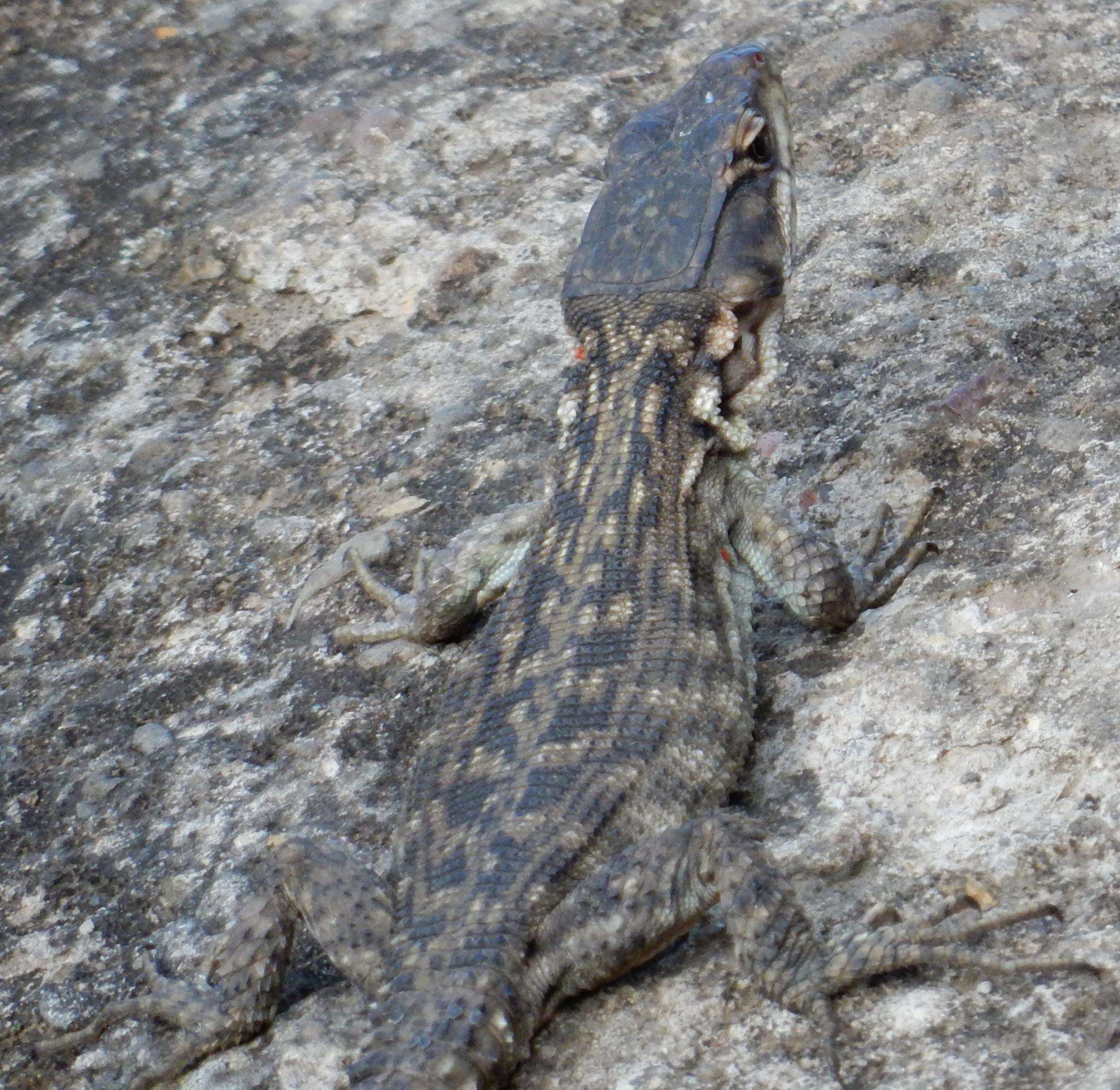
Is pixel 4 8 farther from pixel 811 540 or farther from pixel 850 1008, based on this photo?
pixel 850 1008

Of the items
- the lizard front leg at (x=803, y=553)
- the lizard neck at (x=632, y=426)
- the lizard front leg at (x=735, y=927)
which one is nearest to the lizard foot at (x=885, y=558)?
the lizard front leg at (x=803, y=553)

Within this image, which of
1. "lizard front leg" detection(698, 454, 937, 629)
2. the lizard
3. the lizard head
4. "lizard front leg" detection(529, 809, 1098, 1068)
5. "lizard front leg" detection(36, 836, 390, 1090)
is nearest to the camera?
"lizard front leg" detection(529, 809, 1098, 1068)

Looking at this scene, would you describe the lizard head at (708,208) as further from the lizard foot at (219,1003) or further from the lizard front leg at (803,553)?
the lizard foot at (219,1003)

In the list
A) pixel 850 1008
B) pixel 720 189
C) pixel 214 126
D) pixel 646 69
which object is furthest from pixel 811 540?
pixel 214 126

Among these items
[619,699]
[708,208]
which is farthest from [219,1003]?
[708,208]

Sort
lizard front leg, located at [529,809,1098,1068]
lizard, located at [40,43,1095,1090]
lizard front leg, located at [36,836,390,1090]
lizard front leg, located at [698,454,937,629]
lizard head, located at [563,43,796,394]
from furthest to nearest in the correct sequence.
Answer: lizard head, located at [563,43,796,394] → lizard front leg, located at [698,454,937,629] → lizard front leg, located at [36,836,390,1090] → lizard, located at [40,43,1095,1090] → lizard front leg, located at [529,809,1098,1068]

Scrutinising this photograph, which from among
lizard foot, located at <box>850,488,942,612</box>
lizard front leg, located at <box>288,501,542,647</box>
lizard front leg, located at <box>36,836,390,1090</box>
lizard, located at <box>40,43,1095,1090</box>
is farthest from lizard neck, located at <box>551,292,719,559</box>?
lizard front leg, located at <box>36,836,390,1090</box>

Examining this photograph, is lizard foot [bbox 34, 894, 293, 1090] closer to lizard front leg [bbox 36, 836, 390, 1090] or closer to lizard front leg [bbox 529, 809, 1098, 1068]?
lizard front leg [bbox 36, 836, 390, 1090]

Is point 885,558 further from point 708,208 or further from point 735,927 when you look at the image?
point 735,927
